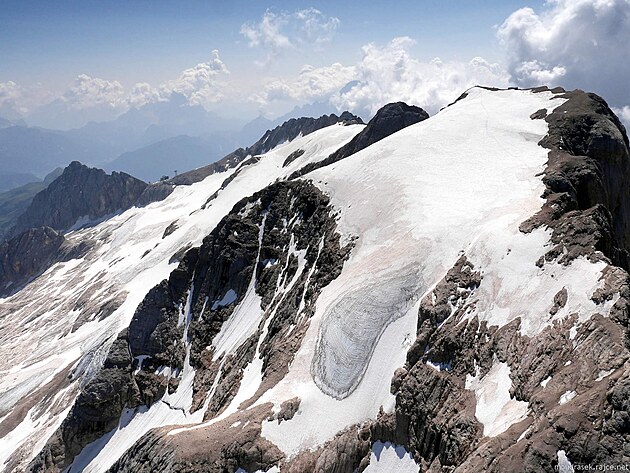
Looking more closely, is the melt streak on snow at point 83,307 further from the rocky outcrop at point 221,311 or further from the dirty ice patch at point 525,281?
the dirty ice patch at point 525,281

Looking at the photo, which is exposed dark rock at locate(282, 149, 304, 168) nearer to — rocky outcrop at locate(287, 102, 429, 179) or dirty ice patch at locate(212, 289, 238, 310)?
rocky outcrop at locate(287, 102, 429, 179)

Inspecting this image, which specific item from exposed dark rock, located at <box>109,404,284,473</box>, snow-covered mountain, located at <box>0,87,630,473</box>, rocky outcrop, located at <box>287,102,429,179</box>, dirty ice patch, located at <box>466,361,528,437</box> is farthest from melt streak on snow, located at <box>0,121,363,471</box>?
dirty ice patch, located at <box>466,361,528,437</box>

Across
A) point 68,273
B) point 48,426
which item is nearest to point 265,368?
point 48,426

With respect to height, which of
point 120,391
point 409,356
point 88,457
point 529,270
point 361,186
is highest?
A: point 361,186

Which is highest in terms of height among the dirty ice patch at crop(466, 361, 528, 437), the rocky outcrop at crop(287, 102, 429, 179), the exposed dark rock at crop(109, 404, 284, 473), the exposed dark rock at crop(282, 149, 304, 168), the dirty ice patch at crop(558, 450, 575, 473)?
the exposed dark rock at crop(282, 149, 304, 168)

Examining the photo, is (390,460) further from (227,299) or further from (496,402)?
(227,299)

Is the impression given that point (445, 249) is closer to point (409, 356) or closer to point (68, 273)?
point (409, 356)

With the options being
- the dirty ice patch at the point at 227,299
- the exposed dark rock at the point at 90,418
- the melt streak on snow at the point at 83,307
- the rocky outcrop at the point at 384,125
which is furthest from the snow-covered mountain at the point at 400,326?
the rocky outcrop at the point at 384,125
